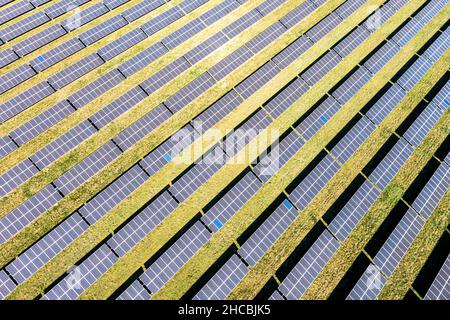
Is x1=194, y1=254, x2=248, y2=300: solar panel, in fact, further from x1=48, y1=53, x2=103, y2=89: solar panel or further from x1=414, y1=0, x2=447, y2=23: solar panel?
x1=414, y1=0, x2=447, y2=23: solar panel

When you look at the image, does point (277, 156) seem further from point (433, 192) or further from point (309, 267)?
point (433, 192)

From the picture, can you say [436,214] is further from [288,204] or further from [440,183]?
[288,204]

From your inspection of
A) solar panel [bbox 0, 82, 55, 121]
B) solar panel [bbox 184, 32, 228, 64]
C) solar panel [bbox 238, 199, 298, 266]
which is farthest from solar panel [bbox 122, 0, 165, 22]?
solar panel [bbox 238, 199, 298, 266]

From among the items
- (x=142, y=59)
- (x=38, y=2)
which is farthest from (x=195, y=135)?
(x=38, y=2)

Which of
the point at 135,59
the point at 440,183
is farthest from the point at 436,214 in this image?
the point at 135,59

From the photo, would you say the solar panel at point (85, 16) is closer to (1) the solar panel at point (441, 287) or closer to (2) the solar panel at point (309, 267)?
(2) the solar panel at point (309, 267)
